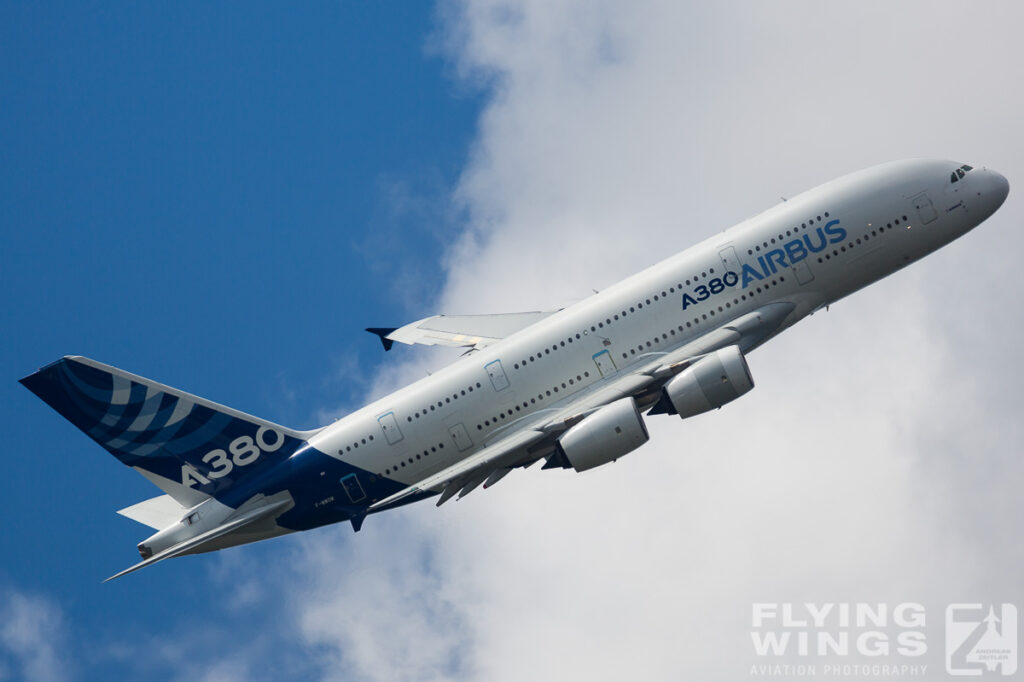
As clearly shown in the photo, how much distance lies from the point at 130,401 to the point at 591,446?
21.9 m

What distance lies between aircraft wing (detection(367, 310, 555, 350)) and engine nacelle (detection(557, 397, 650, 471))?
29.8 feet

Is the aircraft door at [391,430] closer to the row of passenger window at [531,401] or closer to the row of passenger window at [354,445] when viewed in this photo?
the row of passenger window at [354,445]

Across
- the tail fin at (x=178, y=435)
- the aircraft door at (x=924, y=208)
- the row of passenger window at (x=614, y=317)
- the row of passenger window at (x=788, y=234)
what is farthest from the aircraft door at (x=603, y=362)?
the aircraft door at (x=924, y=208)

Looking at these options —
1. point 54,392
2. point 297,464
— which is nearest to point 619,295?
point 297,464

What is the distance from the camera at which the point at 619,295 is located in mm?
54844

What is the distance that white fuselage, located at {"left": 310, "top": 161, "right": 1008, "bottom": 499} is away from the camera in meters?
54.2

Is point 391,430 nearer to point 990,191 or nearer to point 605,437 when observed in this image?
point 605,437

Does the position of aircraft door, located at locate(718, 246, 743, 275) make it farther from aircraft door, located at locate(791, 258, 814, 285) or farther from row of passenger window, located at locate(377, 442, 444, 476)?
row of passenger window, located at locate(377, 442, 444, 476)

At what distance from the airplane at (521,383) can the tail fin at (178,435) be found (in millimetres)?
67

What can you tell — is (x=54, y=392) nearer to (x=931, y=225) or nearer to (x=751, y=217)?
(x=751, y=217)

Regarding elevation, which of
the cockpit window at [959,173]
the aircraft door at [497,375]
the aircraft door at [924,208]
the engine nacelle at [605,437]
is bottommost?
the engine nacelle at [605,437]

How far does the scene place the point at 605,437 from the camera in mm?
51250

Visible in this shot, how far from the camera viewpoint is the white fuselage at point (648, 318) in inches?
2136

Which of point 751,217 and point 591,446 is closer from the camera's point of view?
point 591,446
